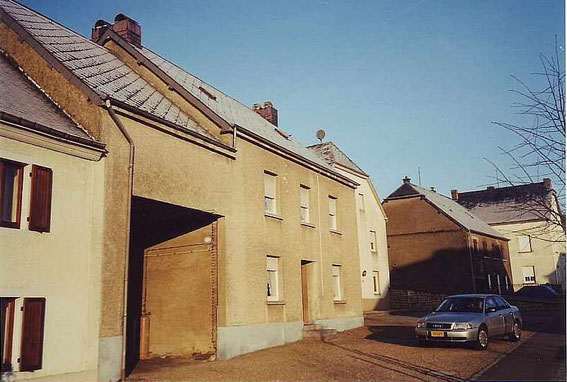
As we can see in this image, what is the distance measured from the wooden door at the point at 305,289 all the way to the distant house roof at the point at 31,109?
37.1ft

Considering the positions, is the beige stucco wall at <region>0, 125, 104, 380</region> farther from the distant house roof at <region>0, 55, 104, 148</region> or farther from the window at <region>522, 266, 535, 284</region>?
the window at <region>522, 266, 535, 284</region>

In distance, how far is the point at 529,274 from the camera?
53.3m

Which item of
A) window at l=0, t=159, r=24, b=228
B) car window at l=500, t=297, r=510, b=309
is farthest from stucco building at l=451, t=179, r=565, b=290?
window at l=0, t=159, r=24, b=228

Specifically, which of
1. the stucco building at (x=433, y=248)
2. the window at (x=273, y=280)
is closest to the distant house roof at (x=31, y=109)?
the window at (x=273, y=280)

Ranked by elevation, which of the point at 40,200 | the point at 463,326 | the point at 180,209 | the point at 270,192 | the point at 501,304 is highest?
the point at 270,192

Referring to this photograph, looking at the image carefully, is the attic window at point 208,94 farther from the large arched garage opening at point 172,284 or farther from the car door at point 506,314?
the car door at point 506,314

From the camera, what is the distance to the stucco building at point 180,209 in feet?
41.4

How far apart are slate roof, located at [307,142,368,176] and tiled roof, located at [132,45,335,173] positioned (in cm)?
507

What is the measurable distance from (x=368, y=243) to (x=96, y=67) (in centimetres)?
2142

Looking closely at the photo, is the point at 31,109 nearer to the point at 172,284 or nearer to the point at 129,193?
the point at 129,193

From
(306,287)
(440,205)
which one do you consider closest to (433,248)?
(440,205)

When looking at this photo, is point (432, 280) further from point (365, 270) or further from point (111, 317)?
point (111, 317)

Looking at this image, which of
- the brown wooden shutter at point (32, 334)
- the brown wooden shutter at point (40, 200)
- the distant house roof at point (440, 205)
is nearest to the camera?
the brown wooden shutter at point (32, 334)

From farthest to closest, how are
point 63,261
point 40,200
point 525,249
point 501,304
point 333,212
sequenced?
point 525,249 → point 333,212 → point 501,304 → point 63,261 → point 40,200
